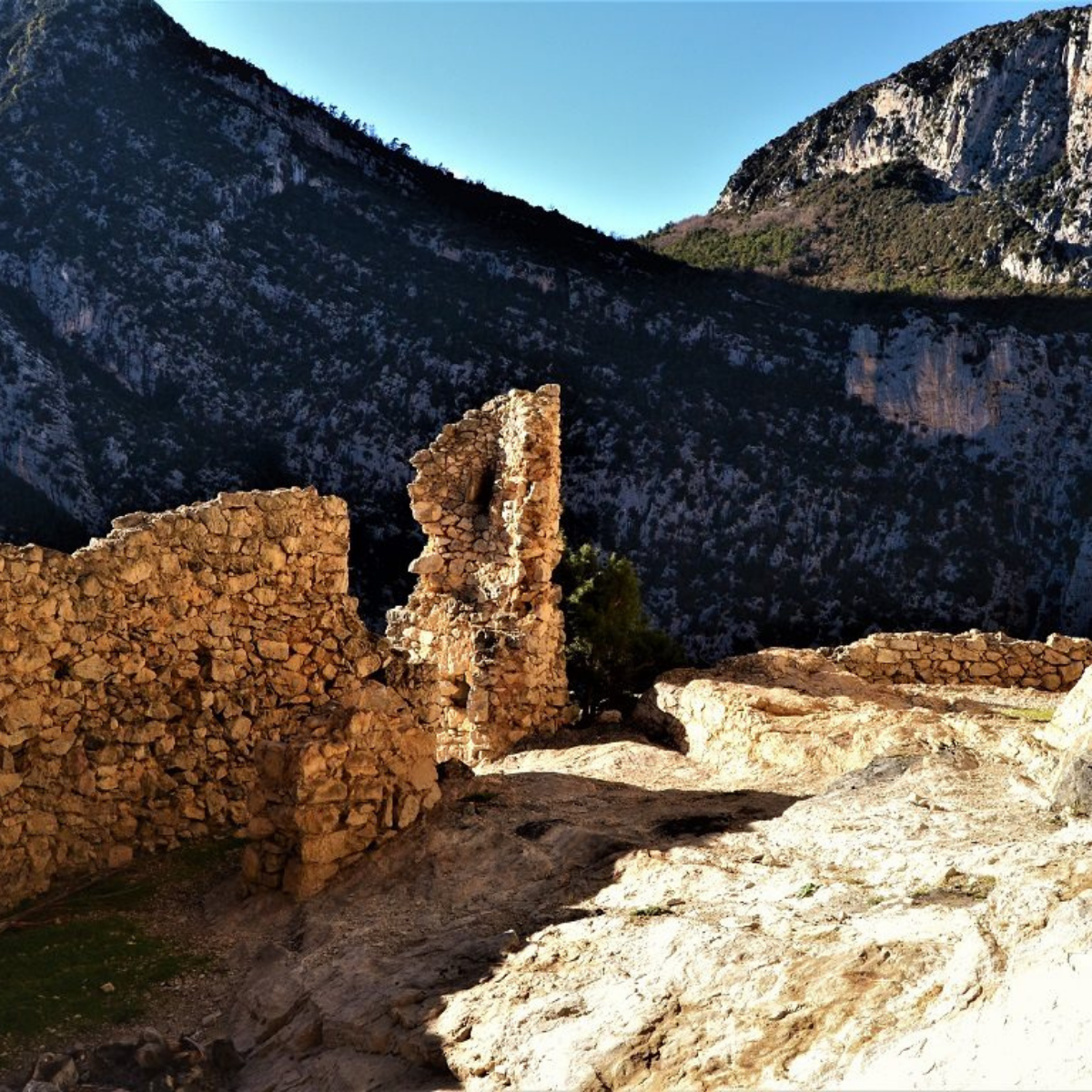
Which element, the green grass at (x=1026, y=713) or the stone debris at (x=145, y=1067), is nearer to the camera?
the stone debris at (x=145, y=1067)

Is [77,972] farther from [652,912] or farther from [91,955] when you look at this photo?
[652,912]

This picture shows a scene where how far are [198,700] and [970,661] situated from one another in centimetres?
1226

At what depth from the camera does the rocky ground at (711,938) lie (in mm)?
4340

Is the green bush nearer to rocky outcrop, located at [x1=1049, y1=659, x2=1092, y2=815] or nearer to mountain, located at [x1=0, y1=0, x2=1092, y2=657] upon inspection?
rocky outcrop, located at [x1=1049, y1=659, x2=1092, y2=815]

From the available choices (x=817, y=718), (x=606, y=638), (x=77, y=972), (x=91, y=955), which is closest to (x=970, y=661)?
(x=606, y=638)

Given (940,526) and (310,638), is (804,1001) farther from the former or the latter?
(940,526)

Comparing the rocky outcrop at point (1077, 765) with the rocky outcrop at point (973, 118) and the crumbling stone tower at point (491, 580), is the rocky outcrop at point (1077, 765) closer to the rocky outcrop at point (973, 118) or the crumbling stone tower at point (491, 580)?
the crumbling stone tower at point (491, 580)

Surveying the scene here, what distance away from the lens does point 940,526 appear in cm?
5959

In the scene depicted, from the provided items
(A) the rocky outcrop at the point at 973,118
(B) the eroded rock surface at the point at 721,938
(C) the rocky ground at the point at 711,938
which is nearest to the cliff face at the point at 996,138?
(A) the rocky outcrop at the point at 973,118

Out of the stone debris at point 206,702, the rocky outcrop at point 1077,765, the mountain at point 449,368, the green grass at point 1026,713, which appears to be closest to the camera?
the rocky outcrop at point 1077,765

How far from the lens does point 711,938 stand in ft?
18.6

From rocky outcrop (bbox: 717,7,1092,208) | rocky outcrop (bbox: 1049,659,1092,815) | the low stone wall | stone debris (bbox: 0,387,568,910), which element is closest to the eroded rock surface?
rocky outcrop (bbox: 1049,659,1092,815)

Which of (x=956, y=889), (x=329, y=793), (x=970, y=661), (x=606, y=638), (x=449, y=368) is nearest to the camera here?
(x=956, y=889)

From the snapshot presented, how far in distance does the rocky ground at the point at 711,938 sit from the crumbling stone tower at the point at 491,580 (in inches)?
171
